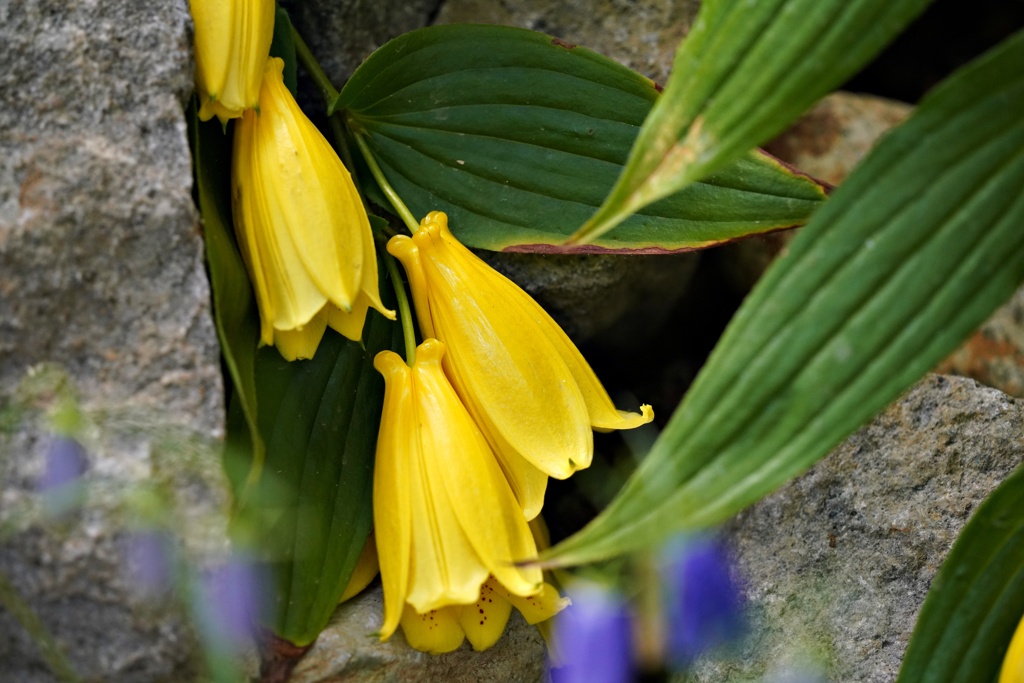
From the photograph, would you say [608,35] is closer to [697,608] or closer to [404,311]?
[404,311]

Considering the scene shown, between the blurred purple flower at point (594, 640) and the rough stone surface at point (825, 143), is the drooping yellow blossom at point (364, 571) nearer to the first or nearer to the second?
the blurred purple flower at point (594, 640)

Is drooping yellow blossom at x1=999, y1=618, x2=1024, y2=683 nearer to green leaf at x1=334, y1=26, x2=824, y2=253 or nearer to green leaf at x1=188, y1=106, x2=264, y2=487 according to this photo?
green leaf at x1=334, y1=26, x2=824, y2=253

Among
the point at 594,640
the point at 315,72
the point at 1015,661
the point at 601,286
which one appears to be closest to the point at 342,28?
the point at 315,72

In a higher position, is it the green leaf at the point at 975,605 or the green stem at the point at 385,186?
the green stem at the point at 385,186

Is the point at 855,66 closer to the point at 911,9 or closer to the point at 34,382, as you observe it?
the point at 911,9

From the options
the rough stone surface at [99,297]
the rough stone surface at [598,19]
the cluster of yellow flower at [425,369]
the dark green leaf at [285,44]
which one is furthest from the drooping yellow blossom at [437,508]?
the rough stone surface at [598,19]

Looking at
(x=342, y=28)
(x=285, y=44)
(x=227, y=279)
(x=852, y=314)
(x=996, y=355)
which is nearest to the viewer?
(x=852, y=314)

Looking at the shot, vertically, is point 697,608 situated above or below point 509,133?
below
